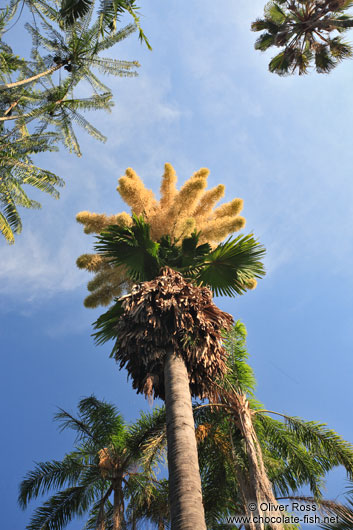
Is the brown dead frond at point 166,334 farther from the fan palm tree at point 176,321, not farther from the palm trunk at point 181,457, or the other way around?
the palm trunk at point 181,457

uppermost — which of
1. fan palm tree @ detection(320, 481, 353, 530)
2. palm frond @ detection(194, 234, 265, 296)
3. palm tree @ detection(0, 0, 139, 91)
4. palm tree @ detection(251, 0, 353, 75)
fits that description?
palm tree @ detection(251, 0, 353, 75)

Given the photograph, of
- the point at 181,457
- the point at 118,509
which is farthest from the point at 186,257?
the point at 118,509

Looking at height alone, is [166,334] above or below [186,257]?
below

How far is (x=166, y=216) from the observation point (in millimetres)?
8578

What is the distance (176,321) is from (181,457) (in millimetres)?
2119

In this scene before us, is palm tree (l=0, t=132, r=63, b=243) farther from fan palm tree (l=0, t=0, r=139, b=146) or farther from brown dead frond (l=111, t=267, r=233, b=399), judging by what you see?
brown dead frond (l=111, t=267, r=233, b=399)

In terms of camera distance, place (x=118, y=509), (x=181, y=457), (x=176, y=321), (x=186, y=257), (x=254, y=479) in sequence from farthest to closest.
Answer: (x=118, y=509) → (x=186, y=257) → (x=254, y=479) → (x=176, y=321) → (x=181, y=457)

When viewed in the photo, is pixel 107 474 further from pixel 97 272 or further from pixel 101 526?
pixel 97 272

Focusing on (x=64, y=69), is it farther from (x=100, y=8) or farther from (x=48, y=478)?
(x=48, y=478)

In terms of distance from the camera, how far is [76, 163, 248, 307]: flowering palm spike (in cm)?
824

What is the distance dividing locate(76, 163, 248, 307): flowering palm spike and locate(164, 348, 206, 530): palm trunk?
272 cm

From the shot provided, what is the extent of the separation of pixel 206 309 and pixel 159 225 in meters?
2.16

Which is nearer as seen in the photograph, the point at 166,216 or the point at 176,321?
the point at 176,321

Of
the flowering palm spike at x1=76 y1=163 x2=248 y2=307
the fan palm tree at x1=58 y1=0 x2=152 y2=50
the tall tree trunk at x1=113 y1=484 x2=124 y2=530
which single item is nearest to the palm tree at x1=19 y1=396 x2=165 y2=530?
the tall tree trunk at x1=113 y1=484 x2=124 y2=530
